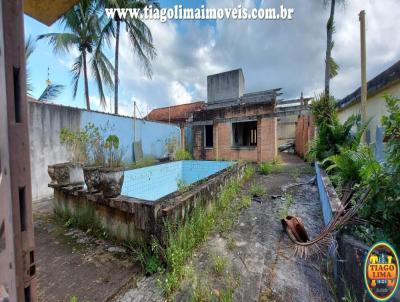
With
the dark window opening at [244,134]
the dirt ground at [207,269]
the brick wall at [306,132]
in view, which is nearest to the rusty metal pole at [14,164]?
the dirt ground at [207,269]

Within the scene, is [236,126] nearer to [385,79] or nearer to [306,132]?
[306,132]

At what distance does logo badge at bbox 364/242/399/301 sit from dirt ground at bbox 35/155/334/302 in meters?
0.56

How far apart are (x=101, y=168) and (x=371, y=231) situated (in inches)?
128

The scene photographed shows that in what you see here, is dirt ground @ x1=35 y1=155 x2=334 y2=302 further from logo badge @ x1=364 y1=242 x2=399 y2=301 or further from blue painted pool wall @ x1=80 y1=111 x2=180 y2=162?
blue painted pool wall @ x1=80 y1=111 x2=180 y2=162

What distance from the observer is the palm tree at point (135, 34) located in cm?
996

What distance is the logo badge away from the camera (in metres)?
1.41

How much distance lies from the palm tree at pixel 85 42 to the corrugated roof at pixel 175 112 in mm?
5564

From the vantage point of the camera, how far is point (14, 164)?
83 cm

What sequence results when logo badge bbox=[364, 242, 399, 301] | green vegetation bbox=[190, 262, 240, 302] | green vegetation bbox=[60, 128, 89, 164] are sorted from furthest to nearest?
green vegetation bbox=[60, 128, 89, 164]
green vegetation bbox=[190, 262, 240, 302]
logo badge bbox=[364, 242, 399, 301]

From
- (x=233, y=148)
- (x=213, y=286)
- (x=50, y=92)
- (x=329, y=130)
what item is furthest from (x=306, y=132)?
(x=50, y=92)

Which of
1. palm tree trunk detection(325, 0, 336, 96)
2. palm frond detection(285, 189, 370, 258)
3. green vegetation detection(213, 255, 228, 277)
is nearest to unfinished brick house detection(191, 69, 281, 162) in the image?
palm tree trunk detection(325, 0, 336, 96)

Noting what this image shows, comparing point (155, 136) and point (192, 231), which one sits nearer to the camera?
point (192, 231)

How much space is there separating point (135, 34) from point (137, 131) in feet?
18.2

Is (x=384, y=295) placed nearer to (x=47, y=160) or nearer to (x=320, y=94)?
(x=320, y=94)
